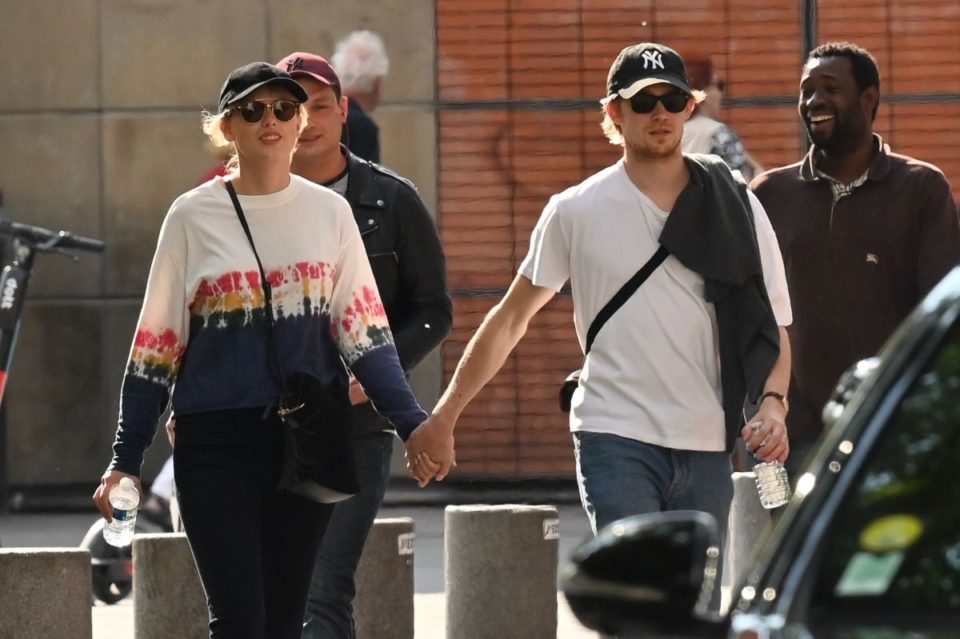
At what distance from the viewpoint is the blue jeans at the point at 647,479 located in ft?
18.5

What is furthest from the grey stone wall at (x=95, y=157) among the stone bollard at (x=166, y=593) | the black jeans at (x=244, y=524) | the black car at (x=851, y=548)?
the black car at (x=851, y=548)

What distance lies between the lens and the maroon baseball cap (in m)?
6.46

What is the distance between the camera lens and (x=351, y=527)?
6332 mm

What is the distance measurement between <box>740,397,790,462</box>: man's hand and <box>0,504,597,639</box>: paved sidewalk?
3049 millimetres

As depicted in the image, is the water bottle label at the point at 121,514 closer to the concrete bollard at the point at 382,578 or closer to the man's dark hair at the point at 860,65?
the concrete bollard at the point at 382,578

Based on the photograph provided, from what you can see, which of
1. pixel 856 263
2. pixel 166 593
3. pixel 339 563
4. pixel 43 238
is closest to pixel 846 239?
pixel 856 263

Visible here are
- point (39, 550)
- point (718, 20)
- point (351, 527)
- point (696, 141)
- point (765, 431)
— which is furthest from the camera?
point (718, 20)

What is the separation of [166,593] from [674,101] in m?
2.84

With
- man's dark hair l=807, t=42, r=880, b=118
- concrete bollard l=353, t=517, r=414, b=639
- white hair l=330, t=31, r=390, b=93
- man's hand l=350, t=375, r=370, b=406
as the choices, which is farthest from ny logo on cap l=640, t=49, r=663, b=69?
white hair l=330, t=31, r=390, b=93

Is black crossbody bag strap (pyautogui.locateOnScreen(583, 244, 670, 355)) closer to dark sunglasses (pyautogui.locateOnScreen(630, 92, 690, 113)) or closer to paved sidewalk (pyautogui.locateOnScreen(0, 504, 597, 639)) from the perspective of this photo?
dark sunglasses (pyautogui.locateOnScreen(630, 92, 690, 113))

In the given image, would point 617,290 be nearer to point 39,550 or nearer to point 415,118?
point 39,550

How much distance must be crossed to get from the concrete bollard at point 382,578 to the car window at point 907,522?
16.9ft

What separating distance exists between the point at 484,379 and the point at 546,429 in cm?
674

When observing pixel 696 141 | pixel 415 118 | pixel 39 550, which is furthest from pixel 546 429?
pixel 39 550
